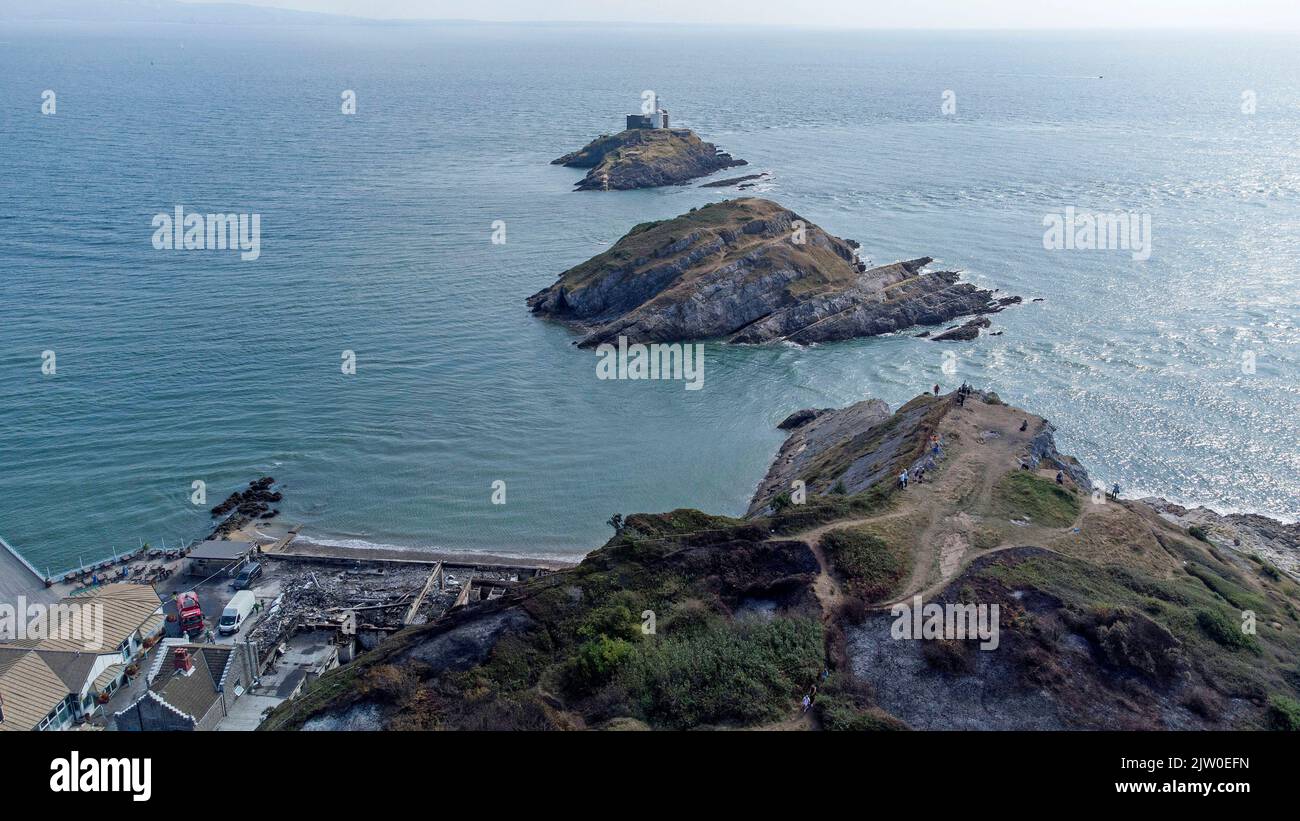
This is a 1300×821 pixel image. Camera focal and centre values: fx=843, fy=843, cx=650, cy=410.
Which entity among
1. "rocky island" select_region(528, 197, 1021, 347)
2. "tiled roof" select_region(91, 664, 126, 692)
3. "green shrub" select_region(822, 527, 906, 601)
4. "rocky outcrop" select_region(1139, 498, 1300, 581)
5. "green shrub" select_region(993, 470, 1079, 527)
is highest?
"rocky island" select_region(528, 197, 1021, 347)

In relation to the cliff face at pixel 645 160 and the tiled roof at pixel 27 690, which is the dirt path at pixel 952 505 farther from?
the cliff face at pixel 645 160

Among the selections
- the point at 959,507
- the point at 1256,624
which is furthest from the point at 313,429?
the point at 1256,624

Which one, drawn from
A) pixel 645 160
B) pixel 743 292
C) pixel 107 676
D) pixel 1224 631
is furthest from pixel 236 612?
pixel 645 160

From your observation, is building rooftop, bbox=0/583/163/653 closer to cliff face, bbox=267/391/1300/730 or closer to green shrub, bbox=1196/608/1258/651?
cliff face, bbox=267/391/1300/730

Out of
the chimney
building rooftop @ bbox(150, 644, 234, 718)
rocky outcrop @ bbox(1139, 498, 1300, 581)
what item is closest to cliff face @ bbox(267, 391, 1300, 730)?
building rooftop @ bbox(150, 644, 234, 718)

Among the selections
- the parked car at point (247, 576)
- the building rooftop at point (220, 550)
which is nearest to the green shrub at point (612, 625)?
the parked car at point (247, 576)

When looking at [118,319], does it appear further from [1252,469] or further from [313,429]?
[1252,469]
